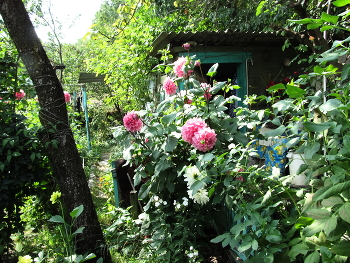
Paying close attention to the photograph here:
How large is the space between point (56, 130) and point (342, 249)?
2261mm

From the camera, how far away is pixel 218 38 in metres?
4.79

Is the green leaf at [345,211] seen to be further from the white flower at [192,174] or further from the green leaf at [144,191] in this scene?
the green leaf at [144,191]

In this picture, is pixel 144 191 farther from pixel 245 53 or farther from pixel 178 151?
pixel 245 53

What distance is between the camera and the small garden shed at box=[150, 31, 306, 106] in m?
4.79

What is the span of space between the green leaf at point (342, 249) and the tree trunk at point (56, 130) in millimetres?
1945

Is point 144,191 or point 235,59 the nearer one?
point 144,191

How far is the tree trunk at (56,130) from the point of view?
2449 mm

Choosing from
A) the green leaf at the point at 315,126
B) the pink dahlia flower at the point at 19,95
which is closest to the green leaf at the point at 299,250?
the green leaf at the point at 315,126

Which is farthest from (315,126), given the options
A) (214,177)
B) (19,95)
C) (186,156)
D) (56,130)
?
(19,95)

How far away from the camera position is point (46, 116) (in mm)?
2543

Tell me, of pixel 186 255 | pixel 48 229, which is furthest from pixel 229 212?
pixel 48 229

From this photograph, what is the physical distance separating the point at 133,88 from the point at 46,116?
3.59 metres

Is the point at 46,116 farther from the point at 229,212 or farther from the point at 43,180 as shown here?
the point at 229,212

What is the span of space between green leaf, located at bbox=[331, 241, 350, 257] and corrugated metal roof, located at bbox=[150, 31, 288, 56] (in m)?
3.88
